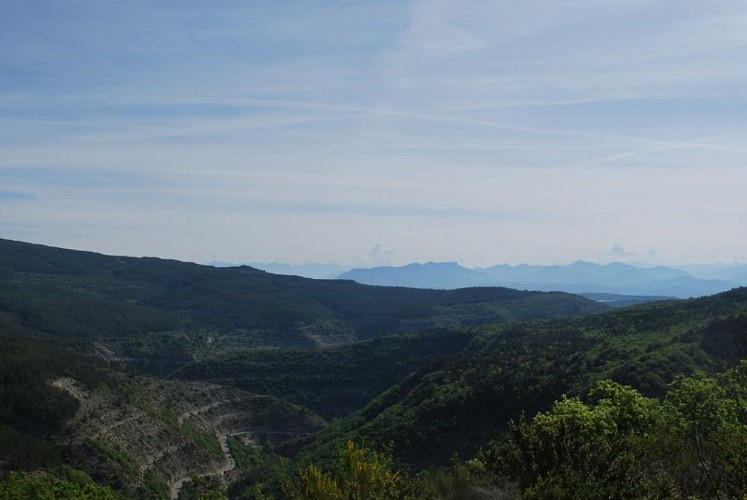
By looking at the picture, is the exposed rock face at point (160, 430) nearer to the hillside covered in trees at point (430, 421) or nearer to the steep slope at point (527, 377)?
the hillside covered in trees at point (430, 421)

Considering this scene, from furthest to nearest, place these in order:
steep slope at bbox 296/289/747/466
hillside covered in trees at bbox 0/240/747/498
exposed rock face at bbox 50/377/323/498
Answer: exposed rock face at bbox 50/377/323/498
steep slope at bbox 296/289/747/466
hillside covered in trees at bbox 0/240/747/498

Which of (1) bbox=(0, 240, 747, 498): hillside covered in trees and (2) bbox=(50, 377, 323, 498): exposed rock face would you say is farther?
(2) bbox=(50, 377, 323, 498): exposed rock face

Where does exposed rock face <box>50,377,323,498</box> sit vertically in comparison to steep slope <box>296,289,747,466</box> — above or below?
below

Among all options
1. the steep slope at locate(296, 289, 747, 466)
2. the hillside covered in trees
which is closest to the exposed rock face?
the hillside covered in trees

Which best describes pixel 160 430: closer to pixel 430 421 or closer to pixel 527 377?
pixel 430 421

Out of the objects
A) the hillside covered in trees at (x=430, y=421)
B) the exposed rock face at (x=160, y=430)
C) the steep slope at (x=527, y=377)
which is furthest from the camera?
the exposed rock face at (x=160, y=430)

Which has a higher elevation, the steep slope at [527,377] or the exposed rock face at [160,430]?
the steep slope at [527,377]

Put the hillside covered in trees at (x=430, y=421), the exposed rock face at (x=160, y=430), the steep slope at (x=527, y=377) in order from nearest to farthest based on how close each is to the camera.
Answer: the hillside covered in trees at (x=430, y=421), the steep slope at (x=527, y=377), the exposed rock face at (x=160, y=430)

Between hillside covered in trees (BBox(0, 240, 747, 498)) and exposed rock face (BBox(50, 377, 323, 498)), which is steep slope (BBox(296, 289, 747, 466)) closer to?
hillside covered in trees (BBox(0, 240, 747, 498))

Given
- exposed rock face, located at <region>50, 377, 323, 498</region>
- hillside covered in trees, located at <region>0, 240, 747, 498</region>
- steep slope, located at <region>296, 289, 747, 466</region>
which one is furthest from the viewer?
exposed rock face, located at <region>50, 377, 323, 498</region>

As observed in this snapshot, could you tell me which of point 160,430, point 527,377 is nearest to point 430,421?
point 527,377

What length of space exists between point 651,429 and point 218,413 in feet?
352

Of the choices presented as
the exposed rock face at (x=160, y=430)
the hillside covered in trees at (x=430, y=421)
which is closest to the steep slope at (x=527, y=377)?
the hillside covered in trees at (x=430, y=421)

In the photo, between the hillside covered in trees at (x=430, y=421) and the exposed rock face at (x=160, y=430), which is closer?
the hillside covered in trees at (x=430, y=421)
